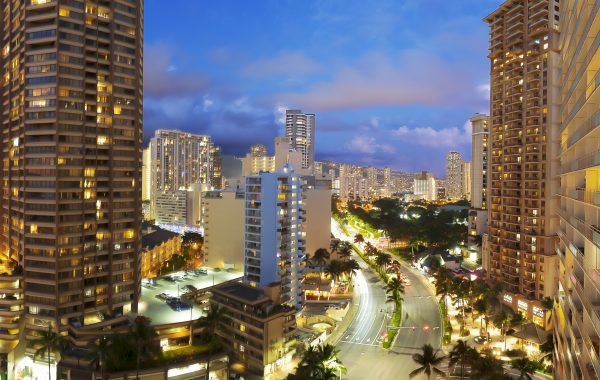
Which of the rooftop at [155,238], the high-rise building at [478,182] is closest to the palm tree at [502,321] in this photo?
the high-rise building at [478,182]

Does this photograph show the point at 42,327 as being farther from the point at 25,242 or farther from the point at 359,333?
the point at 359,333

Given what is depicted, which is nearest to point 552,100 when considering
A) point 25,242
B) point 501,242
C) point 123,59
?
point 501,242

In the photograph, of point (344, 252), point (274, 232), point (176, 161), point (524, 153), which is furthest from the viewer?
point (176, 161)

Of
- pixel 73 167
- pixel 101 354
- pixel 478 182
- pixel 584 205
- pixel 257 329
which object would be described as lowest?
pixel 257 329

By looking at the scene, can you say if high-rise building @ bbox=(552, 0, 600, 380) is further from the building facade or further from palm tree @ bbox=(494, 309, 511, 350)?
the building facade

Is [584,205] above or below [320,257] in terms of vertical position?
above

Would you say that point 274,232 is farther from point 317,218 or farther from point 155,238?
point 155,238

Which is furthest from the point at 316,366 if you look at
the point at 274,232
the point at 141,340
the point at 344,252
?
the point at 344,252

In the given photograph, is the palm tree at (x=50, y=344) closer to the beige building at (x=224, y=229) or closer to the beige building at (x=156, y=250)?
the beige building at (x=224, y=229)
